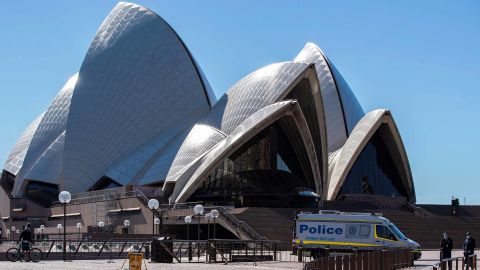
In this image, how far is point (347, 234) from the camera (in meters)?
28.3

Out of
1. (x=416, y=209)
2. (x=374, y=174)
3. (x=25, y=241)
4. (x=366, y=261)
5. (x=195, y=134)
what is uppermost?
(x=195, y=134)

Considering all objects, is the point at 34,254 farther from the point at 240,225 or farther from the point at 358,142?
the point at 358,142

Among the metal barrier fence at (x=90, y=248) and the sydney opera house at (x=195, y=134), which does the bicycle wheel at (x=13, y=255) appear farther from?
the sydney opera house at (x=195, y=134)

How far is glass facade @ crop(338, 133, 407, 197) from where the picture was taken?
179ft

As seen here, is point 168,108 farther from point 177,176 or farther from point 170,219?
point 170,219

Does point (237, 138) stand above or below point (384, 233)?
above

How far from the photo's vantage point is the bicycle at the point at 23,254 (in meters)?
25.2

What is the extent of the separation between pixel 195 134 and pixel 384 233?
26433 millimetres

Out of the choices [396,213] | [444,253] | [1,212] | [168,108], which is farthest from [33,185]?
[444,253]

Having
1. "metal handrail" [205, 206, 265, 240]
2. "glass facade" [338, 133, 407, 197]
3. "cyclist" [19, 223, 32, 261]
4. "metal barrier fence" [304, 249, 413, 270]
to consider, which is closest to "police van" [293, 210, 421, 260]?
"metal barrier fence" [304, 249, 413, 270]

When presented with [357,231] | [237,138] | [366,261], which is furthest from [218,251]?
[237,138]

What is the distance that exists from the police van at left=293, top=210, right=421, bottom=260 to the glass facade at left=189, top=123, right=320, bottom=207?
788 inches

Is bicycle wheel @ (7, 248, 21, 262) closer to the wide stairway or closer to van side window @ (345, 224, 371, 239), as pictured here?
van side window @ (345, 224, 371, 239)

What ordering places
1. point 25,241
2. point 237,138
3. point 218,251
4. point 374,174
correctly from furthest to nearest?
point 374,174 < point 237,138 < point 218,251 < point 25,241
